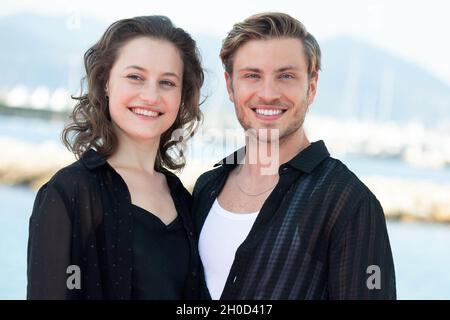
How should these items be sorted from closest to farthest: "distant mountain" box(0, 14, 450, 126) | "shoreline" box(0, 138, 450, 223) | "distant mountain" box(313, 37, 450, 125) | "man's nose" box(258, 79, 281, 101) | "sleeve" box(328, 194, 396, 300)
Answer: "sleeve" box(328, 194, 396, 300)
"man's nose" box(258, 79, 281, 101)
"shoreline" box(0, 138, 450, 223)
"distant mountain" box(0, 14, 450, 126)
"distant mountain" box(313, 37, 450, 125)

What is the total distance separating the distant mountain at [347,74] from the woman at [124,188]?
38.9 meters

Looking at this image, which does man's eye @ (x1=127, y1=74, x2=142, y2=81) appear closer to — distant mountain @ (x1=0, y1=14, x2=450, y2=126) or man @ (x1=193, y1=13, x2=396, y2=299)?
man @ (x1=193, y1=13, x2=396, y2=299)

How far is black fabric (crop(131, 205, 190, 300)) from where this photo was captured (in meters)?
2.21

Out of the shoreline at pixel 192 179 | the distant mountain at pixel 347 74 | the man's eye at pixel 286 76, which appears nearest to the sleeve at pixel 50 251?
the man's eye at pixel 286 76

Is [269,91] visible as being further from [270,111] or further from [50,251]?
[50,251]

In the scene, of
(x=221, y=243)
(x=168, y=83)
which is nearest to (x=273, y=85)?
(x=168, y=83)

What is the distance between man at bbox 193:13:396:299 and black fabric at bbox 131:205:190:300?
123 millimetres

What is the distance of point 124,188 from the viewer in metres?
2.29

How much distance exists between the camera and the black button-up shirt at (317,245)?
2166mm

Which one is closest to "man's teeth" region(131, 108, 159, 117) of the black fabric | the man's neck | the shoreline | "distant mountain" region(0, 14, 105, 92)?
the black fabric

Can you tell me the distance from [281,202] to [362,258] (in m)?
0.36

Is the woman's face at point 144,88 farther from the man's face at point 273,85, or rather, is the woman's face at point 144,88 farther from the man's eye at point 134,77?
the man's face at point 273,85

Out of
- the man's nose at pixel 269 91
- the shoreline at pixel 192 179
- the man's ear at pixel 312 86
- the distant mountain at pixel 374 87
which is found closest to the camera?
the man's nose at pixel 269 91

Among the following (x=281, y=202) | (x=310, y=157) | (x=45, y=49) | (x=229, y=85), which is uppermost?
(x=45, y=49)
